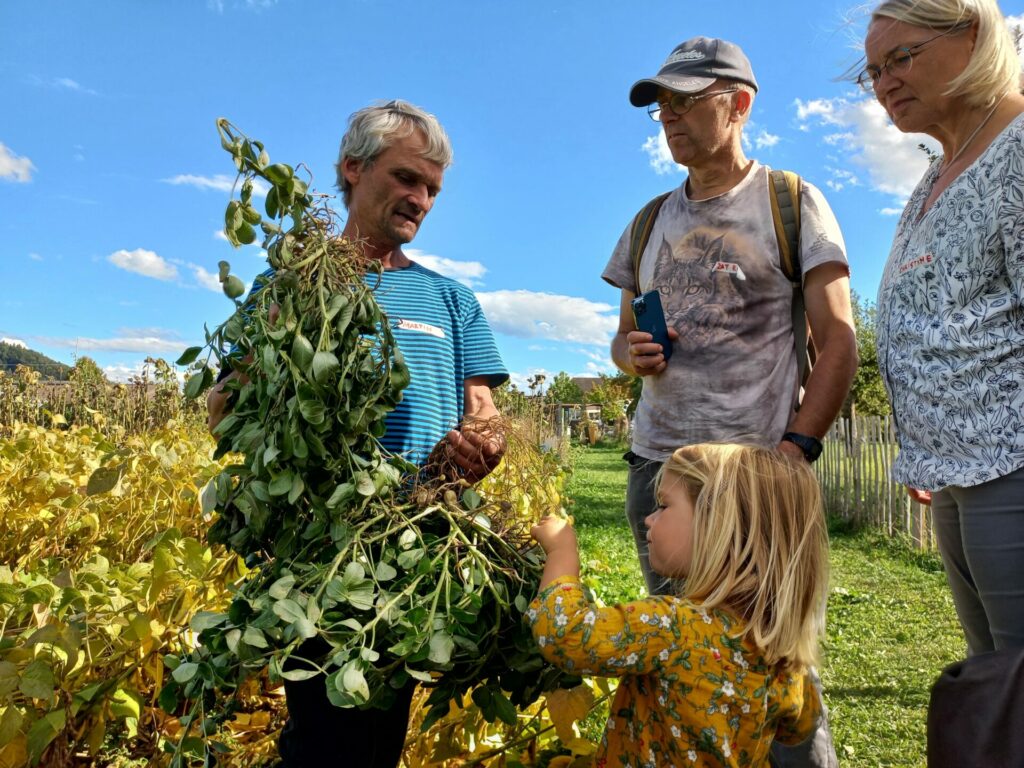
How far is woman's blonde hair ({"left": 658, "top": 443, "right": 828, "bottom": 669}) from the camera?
145 cm

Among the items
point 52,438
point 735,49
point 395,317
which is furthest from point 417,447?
point 52,438

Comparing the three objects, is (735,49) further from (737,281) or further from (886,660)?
(886,660)

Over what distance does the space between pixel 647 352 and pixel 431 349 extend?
63 centimetres

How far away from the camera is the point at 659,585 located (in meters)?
2.09

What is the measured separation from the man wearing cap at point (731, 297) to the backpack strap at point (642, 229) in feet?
0.54

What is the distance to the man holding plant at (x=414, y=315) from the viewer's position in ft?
5.20

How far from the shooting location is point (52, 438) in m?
4.45

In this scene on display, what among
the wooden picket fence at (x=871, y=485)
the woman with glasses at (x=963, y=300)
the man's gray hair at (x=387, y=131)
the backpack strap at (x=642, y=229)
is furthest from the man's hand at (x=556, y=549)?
the wooden picket fence at (x=871, y=485)

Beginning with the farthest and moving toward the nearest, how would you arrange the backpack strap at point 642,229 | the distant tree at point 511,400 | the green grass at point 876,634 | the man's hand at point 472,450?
the distant tree at point 511,400 < the green grass at point 876,634 < the backpack strap at point 642,229 < the man's hand at point 472,450

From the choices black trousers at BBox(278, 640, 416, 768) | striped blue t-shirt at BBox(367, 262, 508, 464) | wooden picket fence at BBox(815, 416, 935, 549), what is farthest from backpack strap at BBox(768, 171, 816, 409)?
wooden picket fence at BBox(815, 416, 935, 549)

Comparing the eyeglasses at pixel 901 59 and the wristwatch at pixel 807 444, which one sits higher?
the eyeglasses at pixel 901 59

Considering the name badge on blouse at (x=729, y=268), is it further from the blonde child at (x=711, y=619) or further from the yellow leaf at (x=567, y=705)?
the yellow leaf at (x=567, y=705)

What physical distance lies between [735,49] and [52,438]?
4.17m

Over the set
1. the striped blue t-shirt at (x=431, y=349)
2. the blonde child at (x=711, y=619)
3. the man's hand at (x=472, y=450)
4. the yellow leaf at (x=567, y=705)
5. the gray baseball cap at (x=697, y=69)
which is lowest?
the yellow leaf at (x=567, y=705)
